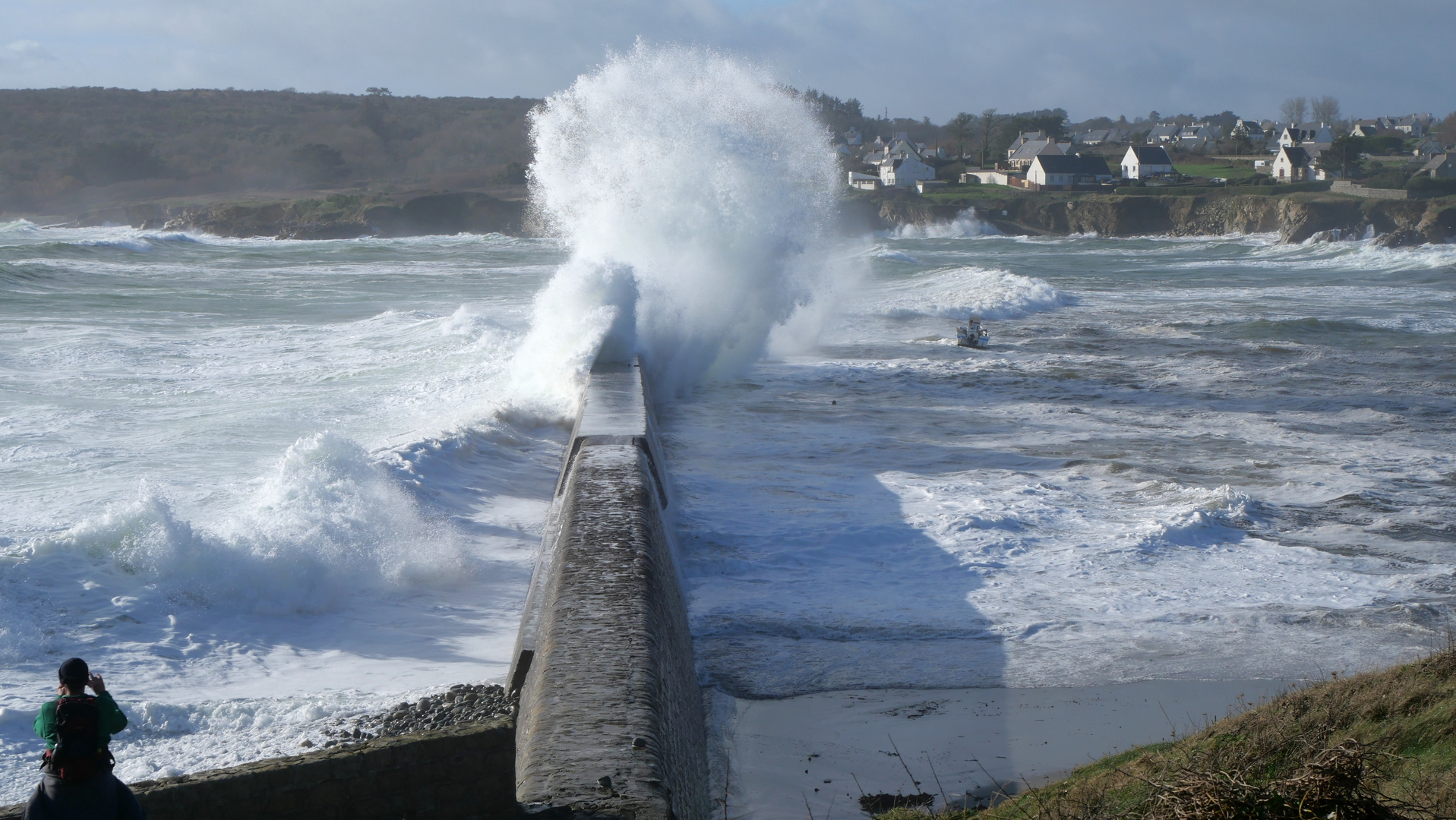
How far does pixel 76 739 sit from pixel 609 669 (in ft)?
7.87

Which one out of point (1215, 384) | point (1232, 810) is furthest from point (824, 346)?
Result: point (1232, 810)

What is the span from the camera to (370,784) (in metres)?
3.97

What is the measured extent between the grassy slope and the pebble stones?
225 cm

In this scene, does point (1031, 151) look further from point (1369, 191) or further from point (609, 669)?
point (609, 669)

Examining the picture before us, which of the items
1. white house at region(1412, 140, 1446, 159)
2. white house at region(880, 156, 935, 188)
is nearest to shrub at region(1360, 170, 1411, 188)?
white house at region(1412, 140, 1446, 159)

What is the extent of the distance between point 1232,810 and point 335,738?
4.26 metres

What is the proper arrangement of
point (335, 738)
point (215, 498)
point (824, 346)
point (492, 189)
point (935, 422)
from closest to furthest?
point (335, 738)
point (215, 498)
point (935, 422)
point (824, 346)
point (492, 189)

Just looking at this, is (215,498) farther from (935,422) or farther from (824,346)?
(824,346)

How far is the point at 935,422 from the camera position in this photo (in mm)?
14031

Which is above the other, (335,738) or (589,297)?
(589,297)

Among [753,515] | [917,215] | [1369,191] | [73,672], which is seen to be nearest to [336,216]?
[917,215]

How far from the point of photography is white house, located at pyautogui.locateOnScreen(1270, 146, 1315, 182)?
243ft

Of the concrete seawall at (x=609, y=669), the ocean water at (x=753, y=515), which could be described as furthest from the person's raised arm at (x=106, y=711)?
the ocean water at (x=753, y=515)

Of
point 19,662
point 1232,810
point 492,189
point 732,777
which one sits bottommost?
point 732,777
